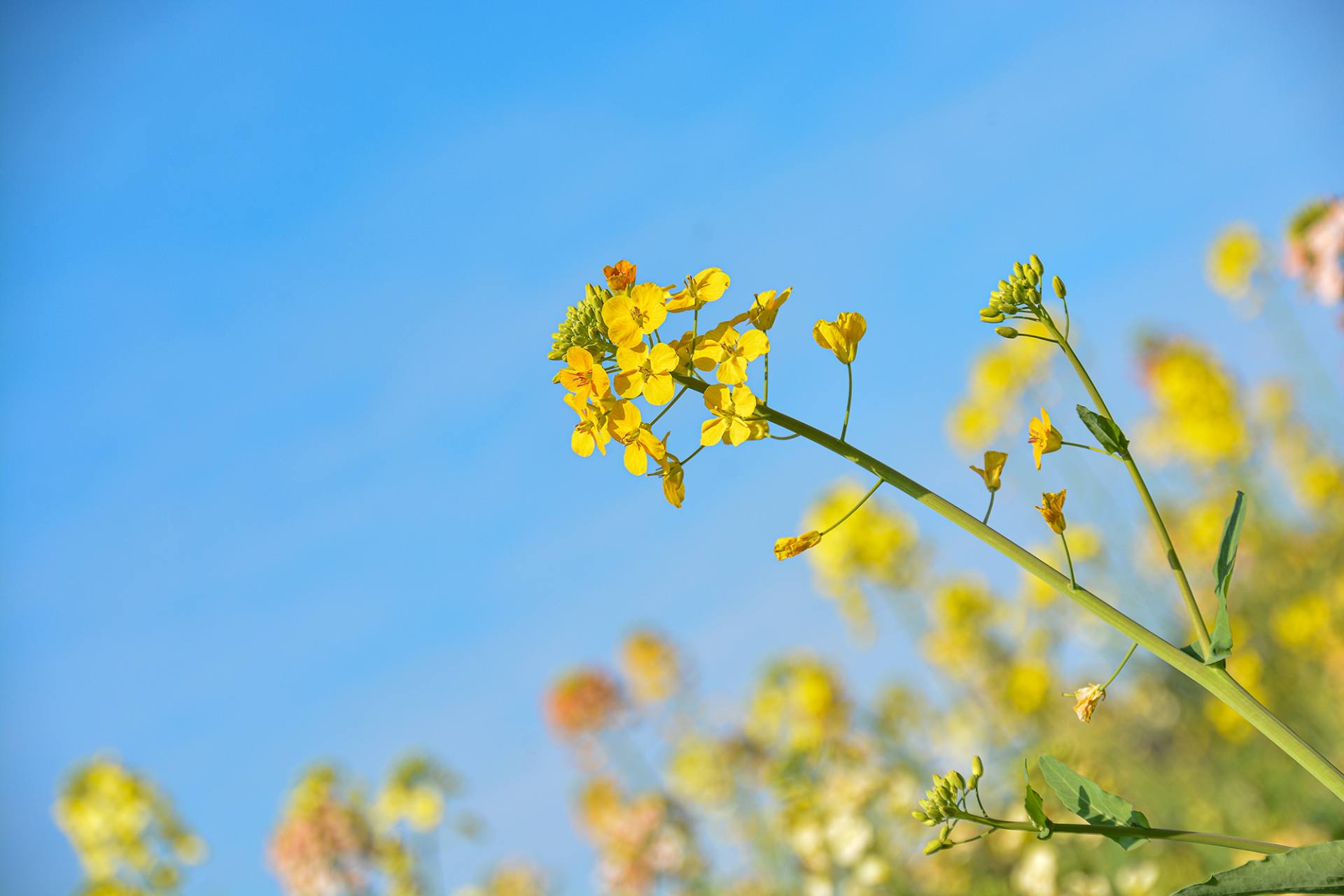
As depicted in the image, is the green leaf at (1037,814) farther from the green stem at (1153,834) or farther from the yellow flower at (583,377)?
the yellow flower at (583,377)

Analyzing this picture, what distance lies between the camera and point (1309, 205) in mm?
4230

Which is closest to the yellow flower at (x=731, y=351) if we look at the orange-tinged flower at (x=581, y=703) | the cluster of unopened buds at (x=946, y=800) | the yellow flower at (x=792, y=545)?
the yellow flower at (x=792, y=545)

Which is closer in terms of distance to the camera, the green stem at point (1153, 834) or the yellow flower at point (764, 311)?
the green stem at point (1153, 834)

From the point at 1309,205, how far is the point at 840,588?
404 cm

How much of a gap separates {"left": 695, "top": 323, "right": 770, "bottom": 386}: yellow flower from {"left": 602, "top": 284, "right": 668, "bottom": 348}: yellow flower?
77 mm

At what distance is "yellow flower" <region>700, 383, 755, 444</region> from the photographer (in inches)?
59.3

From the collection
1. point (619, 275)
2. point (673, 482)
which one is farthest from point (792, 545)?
point (619, 275)

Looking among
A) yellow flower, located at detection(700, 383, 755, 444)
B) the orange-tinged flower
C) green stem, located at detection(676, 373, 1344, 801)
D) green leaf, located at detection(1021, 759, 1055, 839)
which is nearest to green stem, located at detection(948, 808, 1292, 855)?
green leaf, located at detection(1021, 759, 1055, 839)

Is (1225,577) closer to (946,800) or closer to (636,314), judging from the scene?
A: (946,800)

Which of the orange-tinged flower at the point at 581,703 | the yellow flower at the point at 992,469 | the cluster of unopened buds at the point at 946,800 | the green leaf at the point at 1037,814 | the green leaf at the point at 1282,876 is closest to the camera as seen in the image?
the green leaf at the point at 1282,876

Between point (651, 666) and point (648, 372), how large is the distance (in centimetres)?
751

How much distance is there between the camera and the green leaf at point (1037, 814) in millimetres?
1367

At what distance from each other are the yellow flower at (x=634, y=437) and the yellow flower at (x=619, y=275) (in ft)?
0.62

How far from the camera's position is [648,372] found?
1.57 meters
